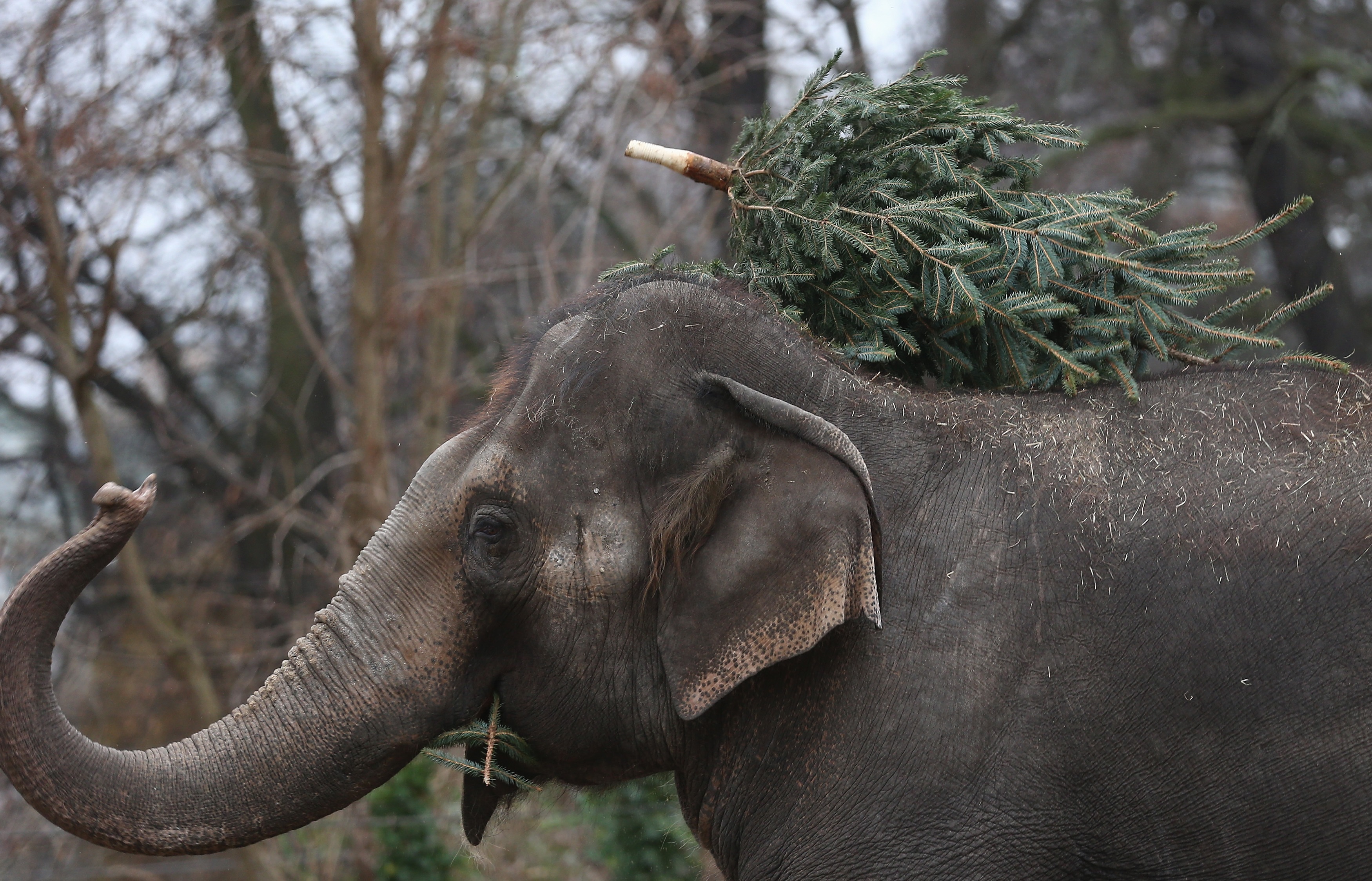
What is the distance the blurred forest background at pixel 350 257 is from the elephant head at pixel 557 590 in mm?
545

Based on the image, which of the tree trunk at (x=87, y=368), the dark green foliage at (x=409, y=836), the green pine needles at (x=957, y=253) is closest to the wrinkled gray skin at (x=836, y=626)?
the green pine needles at (x=957, y=253)

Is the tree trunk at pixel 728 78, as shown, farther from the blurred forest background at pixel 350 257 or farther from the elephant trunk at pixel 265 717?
the elephant trunk at pixel 265 717

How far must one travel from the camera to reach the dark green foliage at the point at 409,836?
684 cm

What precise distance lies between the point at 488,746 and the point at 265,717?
519mm

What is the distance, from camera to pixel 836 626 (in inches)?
99.5

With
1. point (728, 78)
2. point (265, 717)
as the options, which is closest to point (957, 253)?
point (265, 717)

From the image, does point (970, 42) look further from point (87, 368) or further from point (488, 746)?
point (488, 746)

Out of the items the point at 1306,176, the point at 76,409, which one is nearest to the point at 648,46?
the point at 76,409

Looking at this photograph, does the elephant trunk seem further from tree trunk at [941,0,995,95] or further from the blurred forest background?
tree trunk at [941,0,995,95]

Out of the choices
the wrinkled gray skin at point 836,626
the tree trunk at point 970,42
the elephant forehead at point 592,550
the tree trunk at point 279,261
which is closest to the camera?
the wrinkled gray skin at point 836,626

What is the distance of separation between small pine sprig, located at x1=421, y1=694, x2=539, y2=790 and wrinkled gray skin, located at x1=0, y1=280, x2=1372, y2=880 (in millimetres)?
44

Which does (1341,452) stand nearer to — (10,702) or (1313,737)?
(1313,737)

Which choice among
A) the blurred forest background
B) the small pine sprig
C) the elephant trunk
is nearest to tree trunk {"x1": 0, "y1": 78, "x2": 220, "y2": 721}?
the blurred forest background

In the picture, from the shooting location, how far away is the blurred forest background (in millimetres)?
6883
